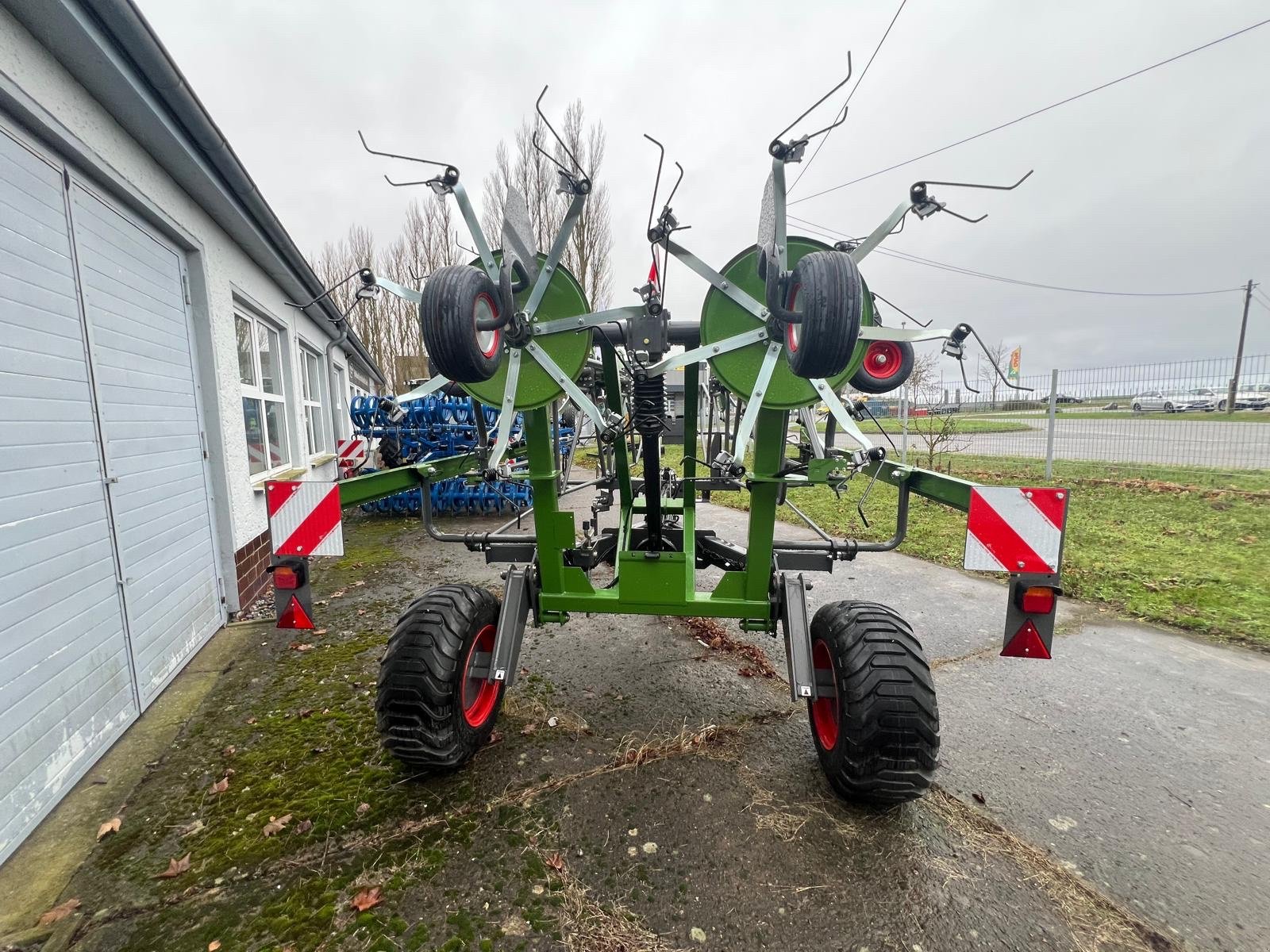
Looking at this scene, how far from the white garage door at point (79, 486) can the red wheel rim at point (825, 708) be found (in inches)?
126

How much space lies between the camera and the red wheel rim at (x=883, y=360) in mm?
2207

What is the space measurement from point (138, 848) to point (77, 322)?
247cm

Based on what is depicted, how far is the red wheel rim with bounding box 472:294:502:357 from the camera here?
5.61ft

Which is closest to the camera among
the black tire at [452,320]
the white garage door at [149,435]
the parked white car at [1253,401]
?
the black tire at [452,320]

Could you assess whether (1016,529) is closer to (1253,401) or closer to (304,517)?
(304,517)

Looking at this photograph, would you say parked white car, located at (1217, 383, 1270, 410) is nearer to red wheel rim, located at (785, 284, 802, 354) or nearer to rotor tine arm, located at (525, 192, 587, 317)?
red wheel rim, located at (785, 284, 802, 354)

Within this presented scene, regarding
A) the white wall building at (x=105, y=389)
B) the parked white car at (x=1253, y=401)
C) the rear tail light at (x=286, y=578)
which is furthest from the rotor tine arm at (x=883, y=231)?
the parked white car at (x=1253, y=401)

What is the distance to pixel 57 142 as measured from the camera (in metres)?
2.60

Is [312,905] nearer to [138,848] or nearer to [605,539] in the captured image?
[138,848]

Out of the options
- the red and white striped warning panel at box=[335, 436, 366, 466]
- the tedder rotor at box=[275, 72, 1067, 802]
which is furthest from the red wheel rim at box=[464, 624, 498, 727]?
the red and white striped warning panel at box=[335, 436, 366, 466]

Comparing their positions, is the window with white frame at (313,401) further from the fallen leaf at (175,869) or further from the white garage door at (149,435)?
the fallen leaf at (175,869)

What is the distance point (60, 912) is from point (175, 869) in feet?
0.98

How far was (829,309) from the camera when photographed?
1.37 meters

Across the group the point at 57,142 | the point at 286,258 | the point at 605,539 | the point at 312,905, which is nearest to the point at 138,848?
the point at 312,905
